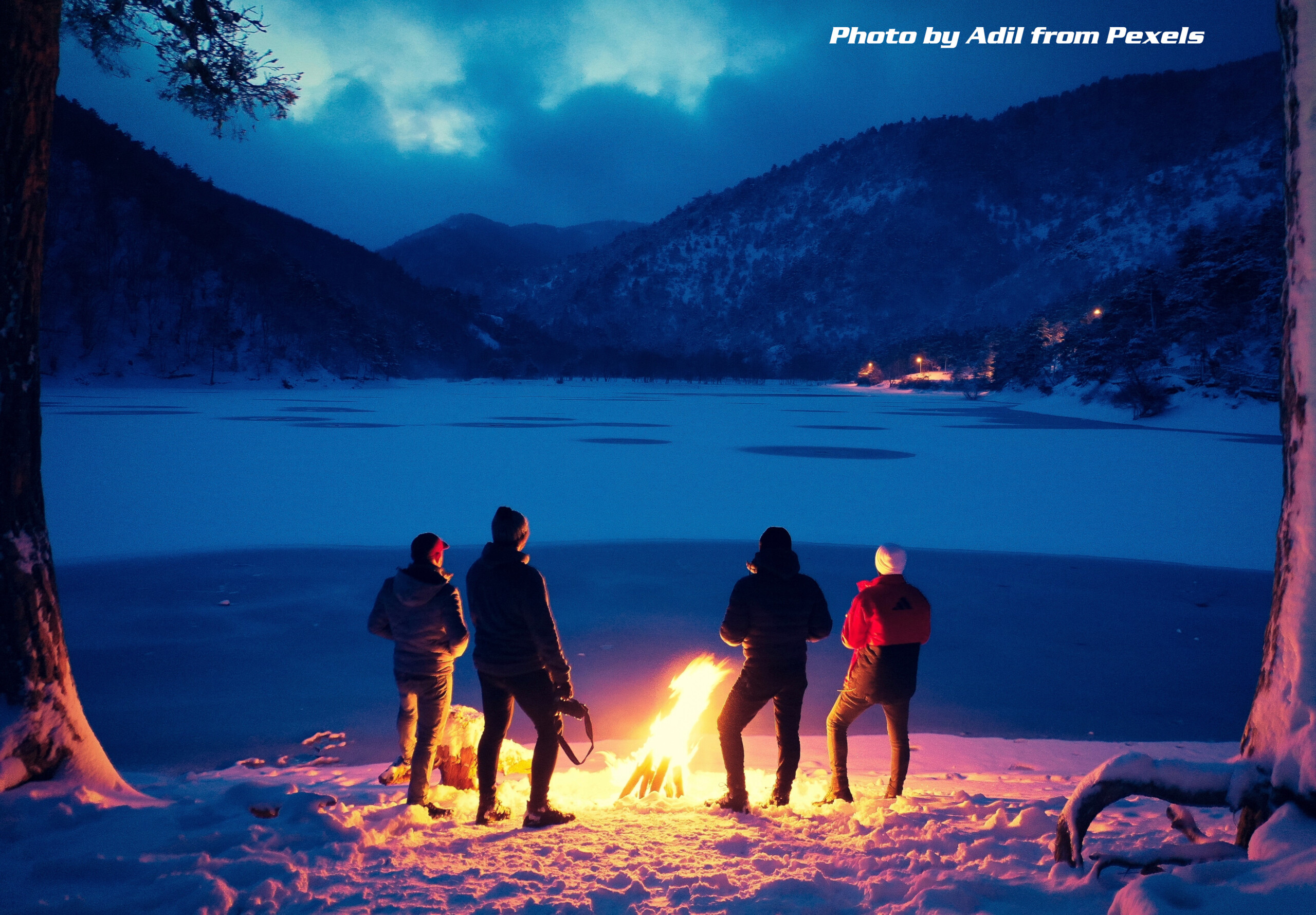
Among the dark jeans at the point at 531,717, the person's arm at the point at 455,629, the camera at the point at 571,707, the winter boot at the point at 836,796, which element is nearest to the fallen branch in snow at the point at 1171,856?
the winter boot at the point at 836,796

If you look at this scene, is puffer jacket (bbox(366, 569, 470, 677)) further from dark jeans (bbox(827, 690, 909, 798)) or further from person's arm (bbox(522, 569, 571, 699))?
dark jeans (bbox(827, 690, 909, 798))

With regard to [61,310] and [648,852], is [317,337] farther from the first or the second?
[648,852]

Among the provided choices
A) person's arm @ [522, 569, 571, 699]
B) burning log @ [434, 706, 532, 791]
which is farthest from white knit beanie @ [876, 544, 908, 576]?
burning log @ [434, 706, 532, 791]

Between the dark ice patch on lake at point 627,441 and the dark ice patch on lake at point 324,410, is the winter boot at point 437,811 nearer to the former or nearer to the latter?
the dark ice patch on lake at point 627,441

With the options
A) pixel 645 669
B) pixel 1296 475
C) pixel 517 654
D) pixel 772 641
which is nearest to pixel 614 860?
pixel 517 654

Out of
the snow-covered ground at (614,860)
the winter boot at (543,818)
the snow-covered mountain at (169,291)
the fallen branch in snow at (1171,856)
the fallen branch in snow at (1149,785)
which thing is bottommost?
the winter boot at (543,818)

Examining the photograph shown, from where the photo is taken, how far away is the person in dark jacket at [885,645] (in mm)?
4000

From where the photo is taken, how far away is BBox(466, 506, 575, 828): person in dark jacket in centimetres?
369

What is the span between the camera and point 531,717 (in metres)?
3.80

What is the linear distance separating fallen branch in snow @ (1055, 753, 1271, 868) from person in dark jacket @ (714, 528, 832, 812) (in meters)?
1.25

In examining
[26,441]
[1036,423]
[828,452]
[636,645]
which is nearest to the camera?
[26,441]

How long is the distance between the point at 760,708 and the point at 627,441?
2212 centimetres

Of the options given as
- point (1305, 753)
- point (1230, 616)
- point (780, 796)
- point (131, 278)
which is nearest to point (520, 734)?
point (780, 796)

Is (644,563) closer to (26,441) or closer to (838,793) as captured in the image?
(838,793)
